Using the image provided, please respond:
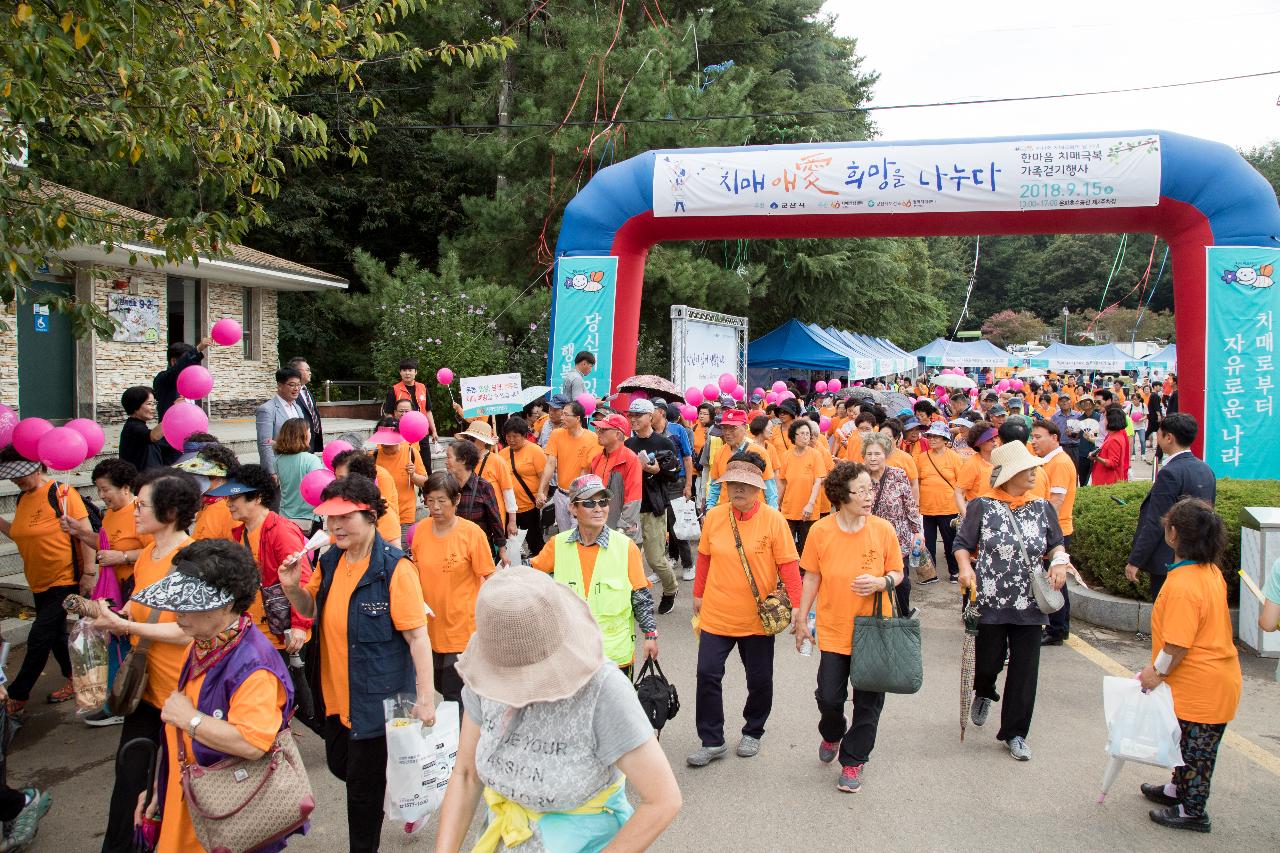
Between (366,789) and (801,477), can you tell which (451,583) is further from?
(801,477)

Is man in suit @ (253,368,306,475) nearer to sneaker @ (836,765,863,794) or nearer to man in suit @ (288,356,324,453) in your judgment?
man in suit @ (288,356,324,453)

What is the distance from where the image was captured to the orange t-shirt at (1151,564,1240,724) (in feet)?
13.4

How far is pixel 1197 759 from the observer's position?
4180 mm

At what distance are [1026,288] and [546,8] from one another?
54.6 meters

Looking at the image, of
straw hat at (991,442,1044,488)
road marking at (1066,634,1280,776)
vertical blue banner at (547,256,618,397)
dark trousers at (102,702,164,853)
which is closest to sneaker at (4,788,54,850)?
dark trousers at (102,702,164,853)

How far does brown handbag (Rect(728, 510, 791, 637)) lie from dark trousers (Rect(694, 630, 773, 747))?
13cm

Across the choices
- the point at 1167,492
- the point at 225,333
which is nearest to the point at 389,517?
the point at 225,333

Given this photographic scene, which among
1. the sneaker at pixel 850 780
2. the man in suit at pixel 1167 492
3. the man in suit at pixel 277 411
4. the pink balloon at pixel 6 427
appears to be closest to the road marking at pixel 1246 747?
the man in suit at pixel 1167 492

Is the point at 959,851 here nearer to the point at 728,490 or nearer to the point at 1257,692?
the point at 728,490

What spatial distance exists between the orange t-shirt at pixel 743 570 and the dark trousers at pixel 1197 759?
6.53ft

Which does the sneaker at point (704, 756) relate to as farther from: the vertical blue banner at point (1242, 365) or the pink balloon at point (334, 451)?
the vertical blue banner at point (1242, 365)

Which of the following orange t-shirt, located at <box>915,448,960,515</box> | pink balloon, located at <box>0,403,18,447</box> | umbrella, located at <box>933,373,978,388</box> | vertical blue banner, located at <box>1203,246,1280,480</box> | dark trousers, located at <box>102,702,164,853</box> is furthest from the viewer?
umbrella, located at <box>933,373,978,388</box>

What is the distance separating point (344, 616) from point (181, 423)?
355cm

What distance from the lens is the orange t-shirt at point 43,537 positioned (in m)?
5.45
